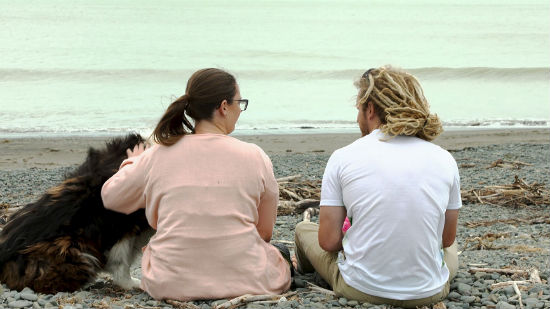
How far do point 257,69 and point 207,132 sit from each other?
2411cm

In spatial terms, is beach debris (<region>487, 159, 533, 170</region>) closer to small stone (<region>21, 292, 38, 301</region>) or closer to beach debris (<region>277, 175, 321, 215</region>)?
beach debris (<region>277, 175, 321, 215</region>)

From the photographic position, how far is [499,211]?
734 cm

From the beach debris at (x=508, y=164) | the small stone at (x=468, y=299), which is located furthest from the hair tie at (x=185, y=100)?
the beach debris at (x=508, y=164)

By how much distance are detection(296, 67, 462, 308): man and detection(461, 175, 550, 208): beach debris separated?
13.9 ft

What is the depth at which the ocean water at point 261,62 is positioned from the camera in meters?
17.8

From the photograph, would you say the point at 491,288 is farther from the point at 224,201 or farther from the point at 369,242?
the point at 224,201

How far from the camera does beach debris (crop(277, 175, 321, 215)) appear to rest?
713 centimetres

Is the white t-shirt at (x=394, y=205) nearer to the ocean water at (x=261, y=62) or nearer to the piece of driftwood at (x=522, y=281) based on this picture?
the piece of driftwood at (x=522, y=281)

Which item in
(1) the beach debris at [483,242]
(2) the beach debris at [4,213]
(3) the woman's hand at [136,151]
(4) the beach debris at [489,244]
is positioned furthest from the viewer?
(2) the beach debris at [4,213]

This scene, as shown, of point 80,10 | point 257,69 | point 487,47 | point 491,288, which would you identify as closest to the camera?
point 491,288

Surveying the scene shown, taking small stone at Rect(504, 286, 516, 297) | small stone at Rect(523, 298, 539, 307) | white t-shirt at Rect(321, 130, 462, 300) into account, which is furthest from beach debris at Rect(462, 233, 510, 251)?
white t-shirt at Rect(321, 130, 462, 300)

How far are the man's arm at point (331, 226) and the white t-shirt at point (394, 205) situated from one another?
0.05 m

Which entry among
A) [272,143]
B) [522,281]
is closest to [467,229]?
[522,281]

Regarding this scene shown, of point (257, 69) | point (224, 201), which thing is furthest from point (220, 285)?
point (257, 69)
